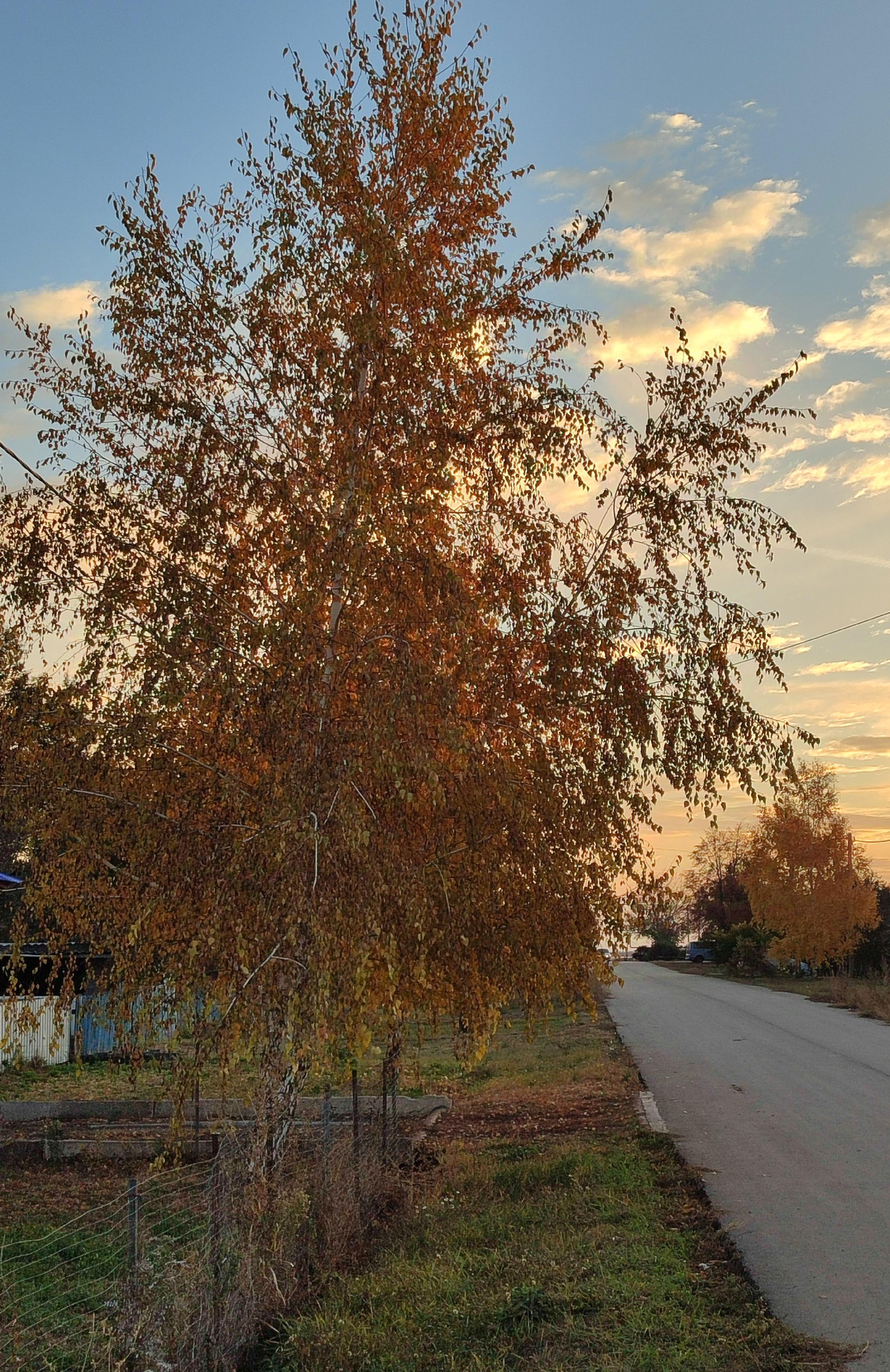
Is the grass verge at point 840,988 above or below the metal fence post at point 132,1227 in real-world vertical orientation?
above

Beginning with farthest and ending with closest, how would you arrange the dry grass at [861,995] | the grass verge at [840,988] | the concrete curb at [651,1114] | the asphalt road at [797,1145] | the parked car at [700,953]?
the parked car at [700,953]
the grass verge at [840,988]
the dry grass at [861,995]
the concrete curb at [651,1114]
the asphalt road at [797,1145]

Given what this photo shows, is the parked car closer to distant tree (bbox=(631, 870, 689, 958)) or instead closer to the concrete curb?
the concrete curb

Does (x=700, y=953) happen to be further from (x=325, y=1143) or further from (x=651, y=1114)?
(x=325, y=1143)

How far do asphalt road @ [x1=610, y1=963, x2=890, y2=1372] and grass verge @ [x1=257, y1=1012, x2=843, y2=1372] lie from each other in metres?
0.29

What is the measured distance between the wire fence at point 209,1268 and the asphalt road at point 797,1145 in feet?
9.44

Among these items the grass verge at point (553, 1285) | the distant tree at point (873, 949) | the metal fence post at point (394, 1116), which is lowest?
the grass verge at point (553, 1285)

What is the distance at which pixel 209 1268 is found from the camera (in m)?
6.48

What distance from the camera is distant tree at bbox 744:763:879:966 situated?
43.8m

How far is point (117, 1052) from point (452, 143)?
6682mm

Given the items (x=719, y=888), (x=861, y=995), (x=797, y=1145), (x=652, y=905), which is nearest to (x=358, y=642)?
(x=652, y=905)

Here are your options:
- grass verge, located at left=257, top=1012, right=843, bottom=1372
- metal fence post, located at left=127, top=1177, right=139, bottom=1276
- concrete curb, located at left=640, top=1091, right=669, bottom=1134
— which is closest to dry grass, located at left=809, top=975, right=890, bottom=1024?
concrete curb, located at left=640, top=1091, right=669, bottom=1134

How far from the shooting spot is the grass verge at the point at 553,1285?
5.73 metres

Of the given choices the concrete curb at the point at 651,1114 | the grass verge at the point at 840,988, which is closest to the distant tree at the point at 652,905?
the concrete curb at the point at 651,1114

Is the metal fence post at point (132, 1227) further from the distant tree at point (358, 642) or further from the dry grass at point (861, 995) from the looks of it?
the dry grass at point (861, 995)
